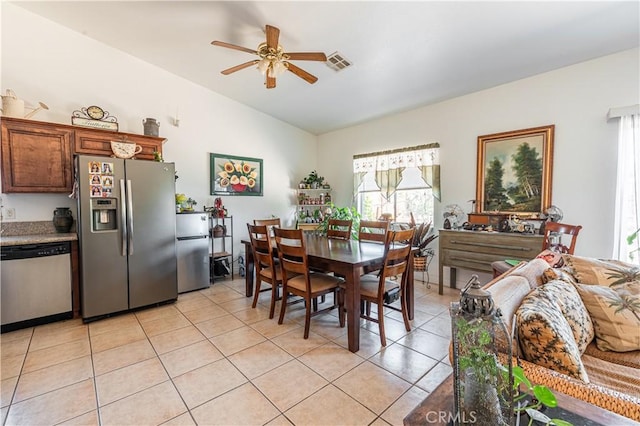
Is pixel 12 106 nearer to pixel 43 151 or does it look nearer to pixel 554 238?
pixel 43 151

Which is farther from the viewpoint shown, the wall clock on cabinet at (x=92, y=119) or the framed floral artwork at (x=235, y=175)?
the framed floral artwork at (x=235, y=175)

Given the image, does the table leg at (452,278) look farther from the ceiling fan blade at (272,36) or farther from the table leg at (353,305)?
the ceiling fan blade at (272,36)

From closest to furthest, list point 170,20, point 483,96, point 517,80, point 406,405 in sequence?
point 406,405, point 170,20, point 517,80, point 483,96

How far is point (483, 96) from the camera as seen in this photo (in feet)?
12.0

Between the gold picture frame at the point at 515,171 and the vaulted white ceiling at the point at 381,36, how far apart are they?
735 millimetres

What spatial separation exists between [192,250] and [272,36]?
2886 millimetres

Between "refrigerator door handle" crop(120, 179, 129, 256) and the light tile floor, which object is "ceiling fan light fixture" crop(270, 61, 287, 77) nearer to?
"refrigerator door handle" crop(120, 179, 129, 256)

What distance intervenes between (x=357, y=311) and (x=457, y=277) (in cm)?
239

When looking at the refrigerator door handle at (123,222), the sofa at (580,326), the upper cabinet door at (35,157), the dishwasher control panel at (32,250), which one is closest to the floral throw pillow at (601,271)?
the sofa at (580,326)

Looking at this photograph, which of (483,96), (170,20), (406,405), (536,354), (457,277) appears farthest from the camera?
(457,277)

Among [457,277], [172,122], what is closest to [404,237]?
[457,277]

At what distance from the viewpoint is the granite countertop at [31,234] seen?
Answer: 2.71 meters

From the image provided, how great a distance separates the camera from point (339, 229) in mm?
3736

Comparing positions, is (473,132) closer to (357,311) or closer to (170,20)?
(357,311)
